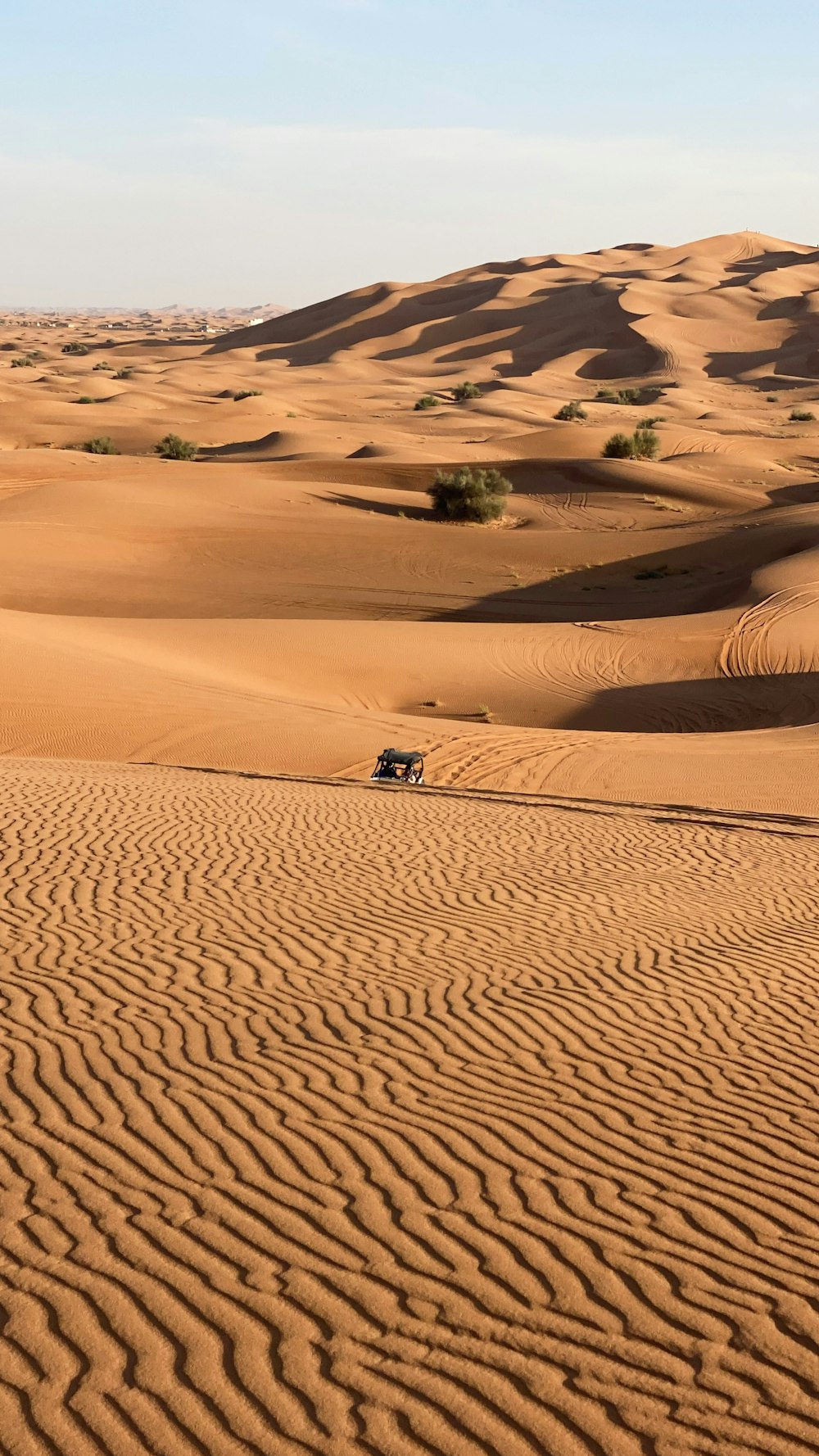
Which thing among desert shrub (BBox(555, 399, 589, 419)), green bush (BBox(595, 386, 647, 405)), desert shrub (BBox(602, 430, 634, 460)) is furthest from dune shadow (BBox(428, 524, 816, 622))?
green bush (BBox(595, 386, 647, 405))

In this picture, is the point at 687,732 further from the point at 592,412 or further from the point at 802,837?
the point at 592,412

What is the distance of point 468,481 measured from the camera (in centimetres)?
3828

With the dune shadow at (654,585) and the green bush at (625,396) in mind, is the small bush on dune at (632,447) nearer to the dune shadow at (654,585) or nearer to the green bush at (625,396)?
the dune shadow at (654,585)

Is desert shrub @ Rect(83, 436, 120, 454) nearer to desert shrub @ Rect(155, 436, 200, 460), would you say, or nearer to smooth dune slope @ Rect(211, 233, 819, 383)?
desert shrub @ Rect(155, 436, 200, 460)

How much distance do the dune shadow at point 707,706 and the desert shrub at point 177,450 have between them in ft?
114

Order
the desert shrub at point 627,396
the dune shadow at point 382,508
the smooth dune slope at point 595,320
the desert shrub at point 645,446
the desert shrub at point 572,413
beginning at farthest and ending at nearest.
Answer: the smooth dune slope at point 595,320 → the desert shrub at point 627,396 → the desert shrub at point 572,413 → the desert shrub at point 645,446 → the dune shadow at point 382,508

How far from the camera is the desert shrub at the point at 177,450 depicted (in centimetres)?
5353

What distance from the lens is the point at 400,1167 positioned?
17.7ft

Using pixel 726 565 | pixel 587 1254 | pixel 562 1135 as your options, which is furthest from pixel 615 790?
pixel 726 565

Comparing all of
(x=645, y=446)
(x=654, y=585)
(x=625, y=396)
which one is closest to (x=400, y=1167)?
(x=654, y=585)

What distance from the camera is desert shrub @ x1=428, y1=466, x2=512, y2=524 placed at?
125ft

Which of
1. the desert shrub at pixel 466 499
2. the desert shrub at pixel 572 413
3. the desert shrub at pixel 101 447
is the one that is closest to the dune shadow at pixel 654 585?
the desert shrub at pixel 466 499

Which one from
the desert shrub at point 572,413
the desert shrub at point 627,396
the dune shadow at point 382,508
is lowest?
the dune shadow at point 382,508

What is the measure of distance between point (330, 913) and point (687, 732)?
38.6 feet
